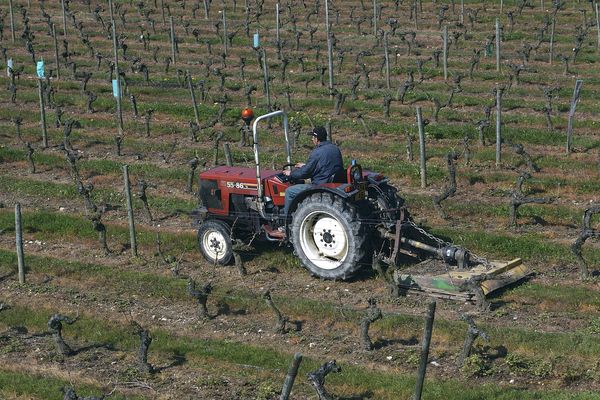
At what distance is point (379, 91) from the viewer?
27.4 metres

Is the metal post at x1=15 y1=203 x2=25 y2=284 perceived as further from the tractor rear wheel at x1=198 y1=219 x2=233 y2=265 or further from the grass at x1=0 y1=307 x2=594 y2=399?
the tractor rear wheel at x1=198 y1=219 x2=233 y2=265

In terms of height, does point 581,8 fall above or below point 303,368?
above

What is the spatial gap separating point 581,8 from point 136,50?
14.4 metres

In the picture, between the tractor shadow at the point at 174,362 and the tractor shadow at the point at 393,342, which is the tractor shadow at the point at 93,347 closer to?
the tractor shadow at the point at 174,362

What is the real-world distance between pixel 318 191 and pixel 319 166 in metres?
0.36

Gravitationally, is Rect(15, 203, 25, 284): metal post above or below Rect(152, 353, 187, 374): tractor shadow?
above

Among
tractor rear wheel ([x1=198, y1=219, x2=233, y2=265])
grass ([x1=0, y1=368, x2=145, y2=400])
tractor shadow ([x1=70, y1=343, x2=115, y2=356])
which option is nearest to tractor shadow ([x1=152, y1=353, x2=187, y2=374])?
grass ([x1=0, y1=368, x2=145, y2=400])

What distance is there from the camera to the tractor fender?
14.6 m

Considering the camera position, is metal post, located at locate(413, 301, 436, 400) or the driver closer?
metal post, located at locate(413, 301, 436, 400)

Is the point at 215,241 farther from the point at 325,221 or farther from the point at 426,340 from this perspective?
the point at 426,340

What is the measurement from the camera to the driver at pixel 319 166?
15094 mm

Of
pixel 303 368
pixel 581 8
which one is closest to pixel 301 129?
pixel 303 368

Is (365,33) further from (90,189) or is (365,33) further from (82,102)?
(90,189)

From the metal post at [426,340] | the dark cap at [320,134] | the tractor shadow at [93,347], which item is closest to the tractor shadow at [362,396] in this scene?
the metal post at [426,340]
